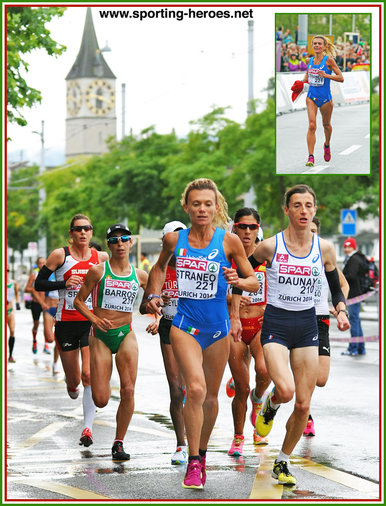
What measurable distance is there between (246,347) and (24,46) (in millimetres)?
11277

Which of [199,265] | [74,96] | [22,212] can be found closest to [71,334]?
[199,265]

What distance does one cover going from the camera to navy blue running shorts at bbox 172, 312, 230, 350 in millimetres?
7949

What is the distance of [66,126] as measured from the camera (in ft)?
632

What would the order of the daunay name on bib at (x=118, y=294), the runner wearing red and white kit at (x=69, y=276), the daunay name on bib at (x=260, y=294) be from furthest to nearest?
1. the runner wearing red and white kit at (x=69, y=276)
2. the daunay name on bib at (x=260, y=294)
3. the daunay name on bib at (x=118, y=294)

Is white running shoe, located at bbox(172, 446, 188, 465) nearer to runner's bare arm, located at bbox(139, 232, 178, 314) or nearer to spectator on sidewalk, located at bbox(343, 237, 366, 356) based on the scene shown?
runner's bare arm, located at bbox(139, 232, 178, 314)

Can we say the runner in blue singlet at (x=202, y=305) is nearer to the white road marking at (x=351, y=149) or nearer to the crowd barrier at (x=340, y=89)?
the crowd barrier at (x=340, y=89)

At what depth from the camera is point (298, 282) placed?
8.09m

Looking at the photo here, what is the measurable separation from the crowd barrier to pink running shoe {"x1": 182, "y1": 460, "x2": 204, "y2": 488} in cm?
307

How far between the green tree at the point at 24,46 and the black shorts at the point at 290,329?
11471mm

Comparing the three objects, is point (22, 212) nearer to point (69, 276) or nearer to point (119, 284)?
point (69, 276)

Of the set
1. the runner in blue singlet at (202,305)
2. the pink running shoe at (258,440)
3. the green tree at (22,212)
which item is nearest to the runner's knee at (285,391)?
the runner in blue singlet at (202,305)

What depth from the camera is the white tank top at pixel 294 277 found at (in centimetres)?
809

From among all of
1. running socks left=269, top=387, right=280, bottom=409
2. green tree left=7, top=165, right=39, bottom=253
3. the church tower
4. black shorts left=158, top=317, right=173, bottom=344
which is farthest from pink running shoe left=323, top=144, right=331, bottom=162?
the church tower

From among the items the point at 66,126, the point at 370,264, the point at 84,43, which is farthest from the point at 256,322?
the point at 66,126
